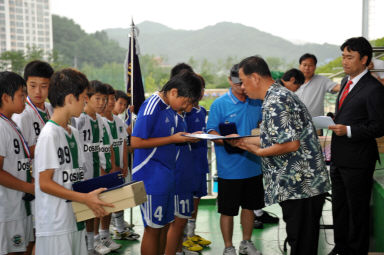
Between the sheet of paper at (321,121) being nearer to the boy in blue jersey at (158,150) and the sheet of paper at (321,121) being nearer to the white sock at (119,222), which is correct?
the boy in blue jersey at (158,150)

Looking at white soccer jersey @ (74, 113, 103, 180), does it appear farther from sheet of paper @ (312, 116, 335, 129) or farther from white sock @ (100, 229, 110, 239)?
sheet of paper @ (312, 116, 335, 129)

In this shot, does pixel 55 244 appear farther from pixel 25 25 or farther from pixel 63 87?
pixel 25 25

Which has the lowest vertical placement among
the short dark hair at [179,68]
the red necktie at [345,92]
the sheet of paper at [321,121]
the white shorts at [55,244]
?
the white shorts at [55,244]

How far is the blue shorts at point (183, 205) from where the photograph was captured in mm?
2871

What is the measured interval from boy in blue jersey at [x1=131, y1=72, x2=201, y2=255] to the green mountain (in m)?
94.1

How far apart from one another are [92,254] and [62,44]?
232ft

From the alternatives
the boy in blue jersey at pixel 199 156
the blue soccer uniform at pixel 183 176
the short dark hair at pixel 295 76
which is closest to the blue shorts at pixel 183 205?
the blue soccer uniform at pixel 183 176

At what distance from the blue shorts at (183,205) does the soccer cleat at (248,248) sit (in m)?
0.96

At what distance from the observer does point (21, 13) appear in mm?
65125

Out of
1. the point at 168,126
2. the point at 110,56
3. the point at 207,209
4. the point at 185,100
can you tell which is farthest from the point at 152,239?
the point at 110,56

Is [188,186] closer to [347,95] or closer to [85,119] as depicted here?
[85,119]

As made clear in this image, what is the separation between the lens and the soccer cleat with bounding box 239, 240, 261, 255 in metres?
3.54

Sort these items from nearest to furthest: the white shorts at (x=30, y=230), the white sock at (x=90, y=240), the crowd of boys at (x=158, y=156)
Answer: the crowd of boys at (x=158, y=156) < the white shorts at (x=30, y=230) < the white sock at (x=90, y=240)

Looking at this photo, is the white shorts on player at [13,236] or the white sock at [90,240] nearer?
the white shorts on player at [13,236]
